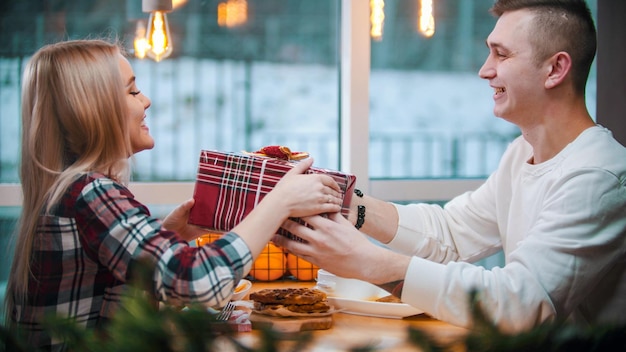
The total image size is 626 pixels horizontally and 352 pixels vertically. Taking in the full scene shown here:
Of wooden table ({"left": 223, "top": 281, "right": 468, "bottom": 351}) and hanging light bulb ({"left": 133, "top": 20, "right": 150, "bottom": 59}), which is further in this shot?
hanging light bulb ({"left": 133, "top": 20, "right": 150, "bottom": 59})

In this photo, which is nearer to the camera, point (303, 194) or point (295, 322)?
point (303, 194)

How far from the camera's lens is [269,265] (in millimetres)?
2242

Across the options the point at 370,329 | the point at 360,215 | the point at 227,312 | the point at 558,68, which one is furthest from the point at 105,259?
the point at 558,68

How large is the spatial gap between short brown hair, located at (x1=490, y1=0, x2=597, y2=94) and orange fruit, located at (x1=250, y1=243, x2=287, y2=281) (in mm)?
993

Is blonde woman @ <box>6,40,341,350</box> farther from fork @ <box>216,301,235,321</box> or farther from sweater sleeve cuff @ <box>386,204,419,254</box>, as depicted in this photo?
sweater sleeve cuff @ <box>386,204,419,254</box>

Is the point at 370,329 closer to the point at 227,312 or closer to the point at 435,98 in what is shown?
the point at 227,312

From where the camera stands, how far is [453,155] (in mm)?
3607

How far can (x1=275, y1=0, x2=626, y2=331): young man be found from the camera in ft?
4.87

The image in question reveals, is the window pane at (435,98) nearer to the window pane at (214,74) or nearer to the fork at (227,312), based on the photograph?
the window pane at (214,74)

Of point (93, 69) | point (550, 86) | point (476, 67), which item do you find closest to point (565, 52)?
point (550, 86)

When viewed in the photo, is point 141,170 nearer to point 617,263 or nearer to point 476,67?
point 476,67

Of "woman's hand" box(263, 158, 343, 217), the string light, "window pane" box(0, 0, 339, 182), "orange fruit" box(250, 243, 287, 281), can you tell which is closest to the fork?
"woman's hand" box(263, 158, 343, 217)

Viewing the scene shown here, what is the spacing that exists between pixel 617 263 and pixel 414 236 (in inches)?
23.5

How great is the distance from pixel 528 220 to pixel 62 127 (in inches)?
45.3
